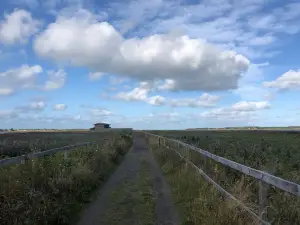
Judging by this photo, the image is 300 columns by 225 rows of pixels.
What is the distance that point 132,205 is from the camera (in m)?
9.85

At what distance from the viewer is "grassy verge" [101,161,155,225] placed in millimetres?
8367

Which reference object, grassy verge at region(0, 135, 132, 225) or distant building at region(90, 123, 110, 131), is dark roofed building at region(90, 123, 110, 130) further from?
grassy verge at region(0, 135, 132, 225)

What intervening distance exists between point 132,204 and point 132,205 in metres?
0.12

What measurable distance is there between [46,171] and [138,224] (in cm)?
313

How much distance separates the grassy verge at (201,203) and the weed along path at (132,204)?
297 millimetres

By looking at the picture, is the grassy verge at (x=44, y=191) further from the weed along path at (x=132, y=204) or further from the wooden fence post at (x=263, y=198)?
the wooden fence post at (x=263, y=198)

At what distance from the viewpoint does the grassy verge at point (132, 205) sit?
837 cm

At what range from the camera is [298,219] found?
233 inches

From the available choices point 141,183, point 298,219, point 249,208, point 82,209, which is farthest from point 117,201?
point 298,219

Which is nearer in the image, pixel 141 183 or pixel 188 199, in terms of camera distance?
pixel 188 199

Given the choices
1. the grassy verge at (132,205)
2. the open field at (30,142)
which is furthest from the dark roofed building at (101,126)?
the grassy verge at (132,205)

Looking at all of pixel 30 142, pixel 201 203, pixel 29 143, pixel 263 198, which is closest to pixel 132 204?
pixel 201 203

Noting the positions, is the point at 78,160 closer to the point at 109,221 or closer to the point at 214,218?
the point at 109,221

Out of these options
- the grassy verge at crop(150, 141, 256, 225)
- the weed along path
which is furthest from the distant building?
the grassy verge at crop(150, 141, 256, 225)
